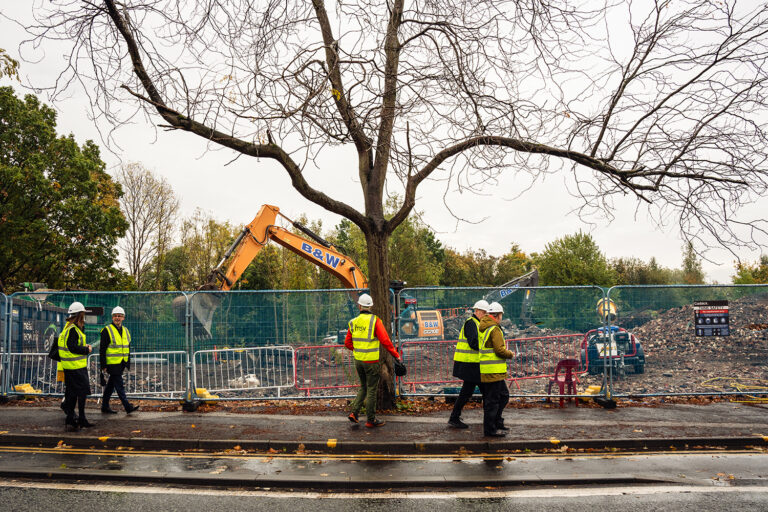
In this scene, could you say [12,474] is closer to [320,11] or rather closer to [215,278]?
[215,278]

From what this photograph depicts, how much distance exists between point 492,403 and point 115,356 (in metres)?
6.06

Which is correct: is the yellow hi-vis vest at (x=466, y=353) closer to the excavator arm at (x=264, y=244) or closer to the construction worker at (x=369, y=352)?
the construction worker at (x=369, y=352)

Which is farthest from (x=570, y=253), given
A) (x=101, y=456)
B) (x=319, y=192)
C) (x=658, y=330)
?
(x=101, y=456)

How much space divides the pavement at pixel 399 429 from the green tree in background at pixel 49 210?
18617mm

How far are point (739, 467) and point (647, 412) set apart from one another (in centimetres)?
300

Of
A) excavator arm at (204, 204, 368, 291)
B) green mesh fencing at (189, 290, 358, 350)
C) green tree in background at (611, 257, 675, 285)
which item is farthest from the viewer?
green tree in background at (611, 257, 675, 285)

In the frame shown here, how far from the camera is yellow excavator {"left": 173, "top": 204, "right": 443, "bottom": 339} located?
10.8 metres

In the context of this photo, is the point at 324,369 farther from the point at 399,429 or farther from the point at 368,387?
→ the point at 399,429

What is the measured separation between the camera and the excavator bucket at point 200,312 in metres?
10.7

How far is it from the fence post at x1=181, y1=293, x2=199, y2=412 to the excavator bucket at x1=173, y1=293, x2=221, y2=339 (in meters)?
0.14

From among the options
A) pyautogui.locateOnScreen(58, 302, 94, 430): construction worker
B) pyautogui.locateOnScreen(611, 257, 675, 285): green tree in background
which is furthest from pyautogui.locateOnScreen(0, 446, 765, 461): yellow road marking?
pyautogui.locateOnScreen(611, 257, 675, 285): green tree in background

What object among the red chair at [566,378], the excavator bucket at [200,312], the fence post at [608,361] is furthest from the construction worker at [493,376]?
the excavator bucket at [200,312]

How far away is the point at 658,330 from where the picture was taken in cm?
1087

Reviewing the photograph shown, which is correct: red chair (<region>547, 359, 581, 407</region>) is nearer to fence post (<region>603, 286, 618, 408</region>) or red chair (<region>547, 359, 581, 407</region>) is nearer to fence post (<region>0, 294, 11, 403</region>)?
fence post (<region>603, 286, 618, 408</region>)
